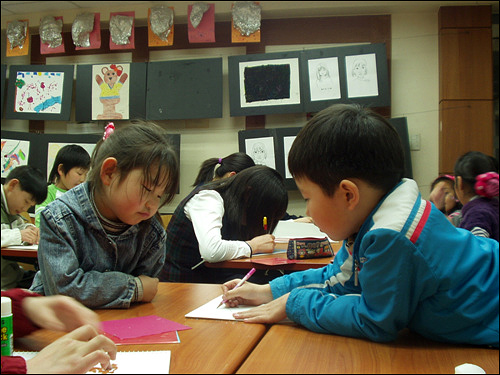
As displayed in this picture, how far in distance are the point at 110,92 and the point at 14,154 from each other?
0.96 feet

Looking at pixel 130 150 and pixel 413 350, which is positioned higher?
pixel 130 150

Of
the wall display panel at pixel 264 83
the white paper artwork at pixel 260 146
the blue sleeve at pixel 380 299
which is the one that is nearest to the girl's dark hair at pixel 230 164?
the white paper artwork at pixel 260 146

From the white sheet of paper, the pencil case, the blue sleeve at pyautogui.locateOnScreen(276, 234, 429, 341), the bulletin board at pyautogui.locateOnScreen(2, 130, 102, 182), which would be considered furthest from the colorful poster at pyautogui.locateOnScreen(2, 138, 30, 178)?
the pencil case

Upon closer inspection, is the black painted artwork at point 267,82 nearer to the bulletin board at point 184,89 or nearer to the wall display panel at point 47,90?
the bulletin board at point 184,89

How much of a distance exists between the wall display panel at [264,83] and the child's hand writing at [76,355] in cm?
54

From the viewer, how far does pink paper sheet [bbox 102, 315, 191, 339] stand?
1.98ft

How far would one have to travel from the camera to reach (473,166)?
1.65 ft

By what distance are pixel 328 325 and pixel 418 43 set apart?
501mm

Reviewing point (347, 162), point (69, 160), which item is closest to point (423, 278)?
point (347, 162)

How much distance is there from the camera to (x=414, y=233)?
507 millimetres

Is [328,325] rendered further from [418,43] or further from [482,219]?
[418,43]

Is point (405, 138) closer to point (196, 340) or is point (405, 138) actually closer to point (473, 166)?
point (473, 166)

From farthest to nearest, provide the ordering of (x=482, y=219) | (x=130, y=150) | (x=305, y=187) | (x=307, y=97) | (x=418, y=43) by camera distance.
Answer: (x=307, y=97) < (x=130, y=150) < (x=418, y=43) < (x=305, y=187) < (x=482, y=219)

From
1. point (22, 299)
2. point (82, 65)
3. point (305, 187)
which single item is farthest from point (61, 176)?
point (305, 187)
